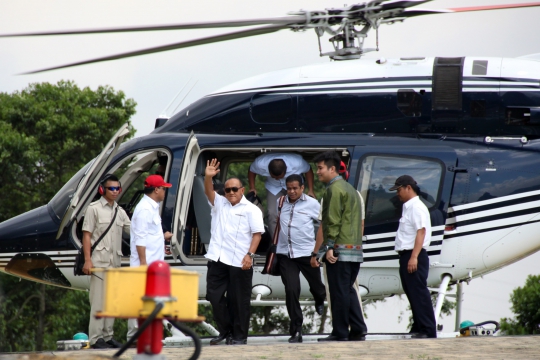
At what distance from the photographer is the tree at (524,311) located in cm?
1592

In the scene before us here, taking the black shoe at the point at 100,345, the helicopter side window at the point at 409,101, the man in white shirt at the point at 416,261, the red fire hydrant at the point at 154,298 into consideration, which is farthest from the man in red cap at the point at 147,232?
the red fire hydrant at the point at 154,298

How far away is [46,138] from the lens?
21.8 metres

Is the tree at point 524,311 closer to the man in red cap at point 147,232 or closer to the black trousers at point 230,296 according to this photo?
the black trousers at point 230,296

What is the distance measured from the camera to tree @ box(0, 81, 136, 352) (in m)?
20.8

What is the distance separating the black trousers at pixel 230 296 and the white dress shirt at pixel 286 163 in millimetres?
1422

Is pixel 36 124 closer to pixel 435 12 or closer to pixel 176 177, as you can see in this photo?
pixel 176 177

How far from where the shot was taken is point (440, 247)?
9.09 meters

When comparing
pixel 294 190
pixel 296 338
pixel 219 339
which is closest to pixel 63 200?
pixel 219 339

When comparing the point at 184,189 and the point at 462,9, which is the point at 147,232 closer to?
the point at 184,189

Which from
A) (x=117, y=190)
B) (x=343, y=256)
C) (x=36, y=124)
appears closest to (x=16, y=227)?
(x=117, y=190)

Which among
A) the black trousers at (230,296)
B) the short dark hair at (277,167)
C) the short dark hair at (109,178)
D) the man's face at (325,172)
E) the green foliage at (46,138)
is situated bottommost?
the black trousers at (230,296)

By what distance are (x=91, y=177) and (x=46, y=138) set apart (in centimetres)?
1348

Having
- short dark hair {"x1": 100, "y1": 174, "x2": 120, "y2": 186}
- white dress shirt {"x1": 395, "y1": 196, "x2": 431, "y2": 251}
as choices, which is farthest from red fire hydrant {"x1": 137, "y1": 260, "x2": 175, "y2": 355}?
short dark hair {"x1": 100, "y1": 174, "x2": 120, "y2": 186}

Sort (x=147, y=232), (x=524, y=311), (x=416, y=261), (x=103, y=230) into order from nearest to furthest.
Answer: (x=416, y=261)
(x=147, y=232)
(x=103, y=230)
(x=524, y=311)
